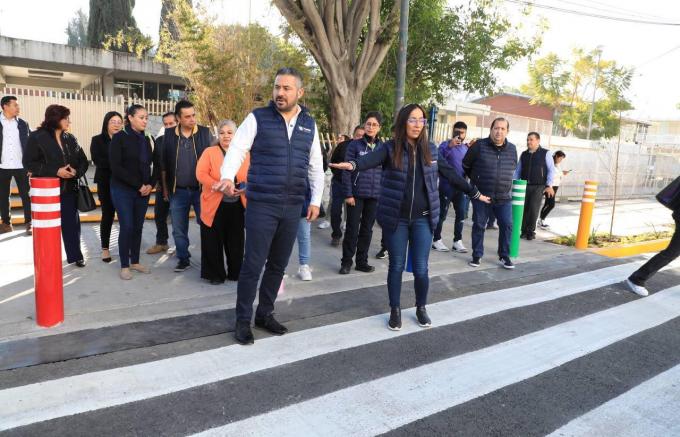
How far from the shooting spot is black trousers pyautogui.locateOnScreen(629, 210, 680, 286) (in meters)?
5.76

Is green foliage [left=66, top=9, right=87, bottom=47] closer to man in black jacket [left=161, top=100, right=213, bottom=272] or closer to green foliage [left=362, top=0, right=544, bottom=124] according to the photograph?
green foliage [left=362, top=0, right=544, bottom=124]

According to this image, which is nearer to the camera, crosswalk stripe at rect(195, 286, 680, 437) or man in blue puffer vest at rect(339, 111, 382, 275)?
crosswalk stripe at rect(195, 286, 680, 437)

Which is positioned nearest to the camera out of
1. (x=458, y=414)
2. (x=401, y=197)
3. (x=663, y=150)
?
(x=458, y=414)

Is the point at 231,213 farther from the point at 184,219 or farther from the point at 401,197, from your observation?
the point at 401,197

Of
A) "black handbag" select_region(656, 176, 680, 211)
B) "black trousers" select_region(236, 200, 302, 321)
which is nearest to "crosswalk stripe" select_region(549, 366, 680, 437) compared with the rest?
"black trousers" select_region(236, 200, 302, 321)

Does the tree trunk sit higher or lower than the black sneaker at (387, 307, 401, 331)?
higher

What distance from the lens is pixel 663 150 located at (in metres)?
25.2

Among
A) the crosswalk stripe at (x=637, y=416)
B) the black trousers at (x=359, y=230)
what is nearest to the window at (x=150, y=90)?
the black trousers at (x=359, y=230)

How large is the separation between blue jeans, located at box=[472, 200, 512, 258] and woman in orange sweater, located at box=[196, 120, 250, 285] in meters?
3.31

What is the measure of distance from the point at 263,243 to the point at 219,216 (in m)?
1.73

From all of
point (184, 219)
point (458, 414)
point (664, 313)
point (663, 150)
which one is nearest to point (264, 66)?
point (184, 219)

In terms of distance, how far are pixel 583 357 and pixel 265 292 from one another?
271cm

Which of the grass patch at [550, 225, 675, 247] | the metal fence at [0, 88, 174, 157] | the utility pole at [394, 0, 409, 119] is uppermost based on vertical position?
the utility pole at [394, 0, 409, 119]

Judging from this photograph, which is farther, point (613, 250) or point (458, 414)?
point (613, 250)
